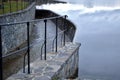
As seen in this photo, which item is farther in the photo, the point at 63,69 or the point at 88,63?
the point at 88,63

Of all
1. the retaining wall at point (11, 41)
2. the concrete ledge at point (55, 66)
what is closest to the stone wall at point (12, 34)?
the retaining wall at point (11, 41)

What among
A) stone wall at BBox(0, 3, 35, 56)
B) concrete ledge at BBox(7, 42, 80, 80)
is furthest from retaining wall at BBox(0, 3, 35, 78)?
concrete ledge at BBox(7, 42, 80, 80)

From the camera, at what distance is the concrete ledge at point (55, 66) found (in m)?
6.47

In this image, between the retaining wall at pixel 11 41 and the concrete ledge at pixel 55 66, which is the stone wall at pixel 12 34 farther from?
the concrete ledge at pixel 55 66

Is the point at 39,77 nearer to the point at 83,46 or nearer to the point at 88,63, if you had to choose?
the point at 88,63

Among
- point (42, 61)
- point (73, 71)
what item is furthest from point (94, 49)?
point (42, 61)

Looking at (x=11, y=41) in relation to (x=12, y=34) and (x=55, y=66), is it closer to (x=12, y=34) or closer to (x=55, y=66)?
(x=12, y=34)

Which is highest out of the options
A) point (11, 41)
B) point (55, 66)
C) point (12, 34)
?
point (55, 66)

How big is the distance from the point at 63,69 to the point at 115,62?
9.89m

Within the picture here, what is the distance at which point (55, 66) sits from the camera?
7199mm

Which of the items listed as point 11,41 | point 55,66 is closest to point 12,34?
point 11,41

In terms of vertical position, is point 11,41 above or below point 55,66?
below

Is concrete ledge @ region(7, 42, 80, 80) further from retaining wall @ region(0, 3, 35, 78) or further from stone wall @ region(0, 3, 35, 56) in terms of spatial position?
stone wall @ region(0, 3, 35, 56)

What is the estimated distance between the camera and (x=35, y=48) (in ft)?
55.3
